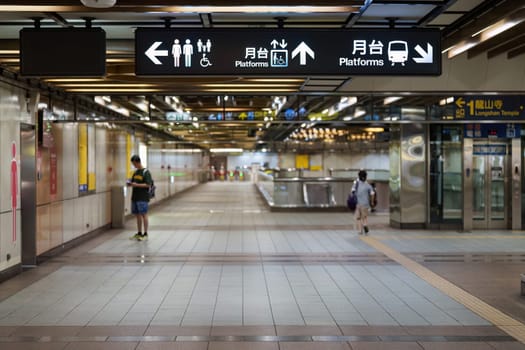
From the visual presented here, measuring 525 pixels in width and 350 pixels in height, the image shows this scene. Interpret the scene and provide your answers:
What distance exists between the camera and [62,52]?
5262 millimetres

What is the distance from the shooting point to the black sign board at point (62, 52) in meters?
5.25

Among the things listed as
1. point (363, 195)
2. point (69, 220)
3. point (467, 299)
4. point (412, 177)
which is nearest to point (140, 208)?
point (69, 220)

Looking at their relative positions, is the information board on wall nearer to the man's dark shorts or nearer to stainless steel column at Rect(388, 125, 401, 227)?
stainless steel column at Rect(388, 125, 401, 227)

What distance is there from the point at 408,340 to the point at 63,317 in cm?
333

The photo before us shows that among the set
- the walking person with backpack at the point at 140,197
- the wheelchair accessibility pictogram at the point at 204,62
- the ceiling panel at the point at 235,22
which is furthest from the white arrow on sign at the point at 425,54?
the walking person with backpack at the point at 140,197

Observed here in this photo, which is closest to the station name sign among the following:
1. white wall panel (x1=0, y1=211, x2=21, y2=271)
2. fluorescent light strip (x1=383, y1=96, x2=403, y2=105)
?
fluorescent light strip (x1=383, y1=96, x2=403, y2=105)

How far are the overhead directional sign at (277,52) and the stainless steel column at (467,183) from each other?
27.6ft

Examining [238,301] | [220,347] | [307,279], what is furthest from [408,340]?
[307,279]

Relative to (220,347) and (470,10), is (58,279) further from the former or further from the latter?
(470,10)

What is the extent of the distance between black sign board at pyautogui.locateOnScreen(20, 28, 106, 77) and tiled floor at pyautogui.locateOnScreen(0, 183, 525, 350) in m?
2.36

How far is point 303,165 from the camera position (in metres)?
43.9

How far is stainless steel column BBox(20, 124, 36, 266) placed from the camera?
8.40 m

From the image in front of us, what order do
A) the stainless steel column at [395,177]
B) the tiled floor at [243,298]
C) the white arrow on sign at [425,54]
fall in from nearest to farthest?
the tiled floor at [243,298] → the white arrow on sign at [425,54] → the stainless steel column at [395,177]

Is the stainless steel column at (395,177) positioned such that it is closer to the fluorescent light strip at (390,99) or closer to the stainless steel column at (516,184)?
the fluorescent light strip at (390,99)
